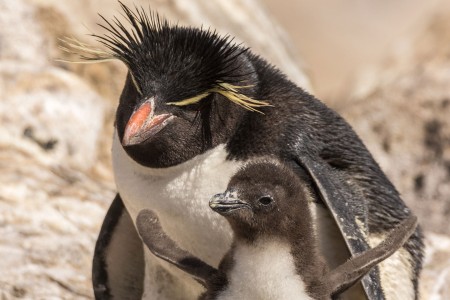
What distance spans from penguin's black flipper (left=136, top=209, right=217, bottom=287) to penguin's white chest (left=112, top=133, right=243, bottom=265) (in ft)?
0.25

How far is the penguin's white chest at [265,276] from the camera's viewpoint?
383 centimetres

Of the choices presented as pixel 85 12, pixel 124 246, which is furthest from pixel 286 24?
pixel 124 246

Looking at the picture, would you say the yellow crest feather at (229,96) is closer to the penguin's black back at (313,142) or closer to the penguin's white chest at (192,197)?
the penguin's black back at (313,142)

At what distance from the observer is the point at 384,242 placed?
13.6 ft

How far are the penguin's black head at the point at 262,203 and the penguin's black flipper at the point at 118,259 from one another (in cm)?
105

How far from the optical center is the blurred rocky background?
5.49 m

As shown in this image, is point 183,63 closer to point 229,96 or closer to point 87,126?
point 229,96

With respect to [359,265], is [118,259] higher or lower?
lower

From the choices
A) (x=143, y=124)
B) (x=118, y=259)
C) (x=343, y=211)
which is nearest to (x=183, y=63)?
(x=143, y=124)

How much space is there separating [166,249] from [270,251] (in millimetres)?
445

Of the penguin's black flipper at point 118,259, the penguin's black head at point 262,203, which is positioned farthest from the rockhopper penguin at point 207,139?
the penguin's black flipper at point 118,259

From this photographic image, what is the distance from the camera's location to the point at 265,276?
3.83 meters

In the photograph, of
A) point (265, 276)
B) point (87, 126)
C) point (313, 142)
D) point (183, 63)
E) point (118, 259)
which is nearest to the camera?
point (265, 276)

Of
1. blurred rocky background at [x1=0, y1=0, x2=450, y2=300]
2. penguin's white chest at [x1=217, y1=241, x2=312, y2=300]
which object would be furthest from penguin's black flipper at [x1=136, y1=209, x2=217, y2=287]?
blurred rocky background at [x1=0, y1=0, x2=450, y2=300]
